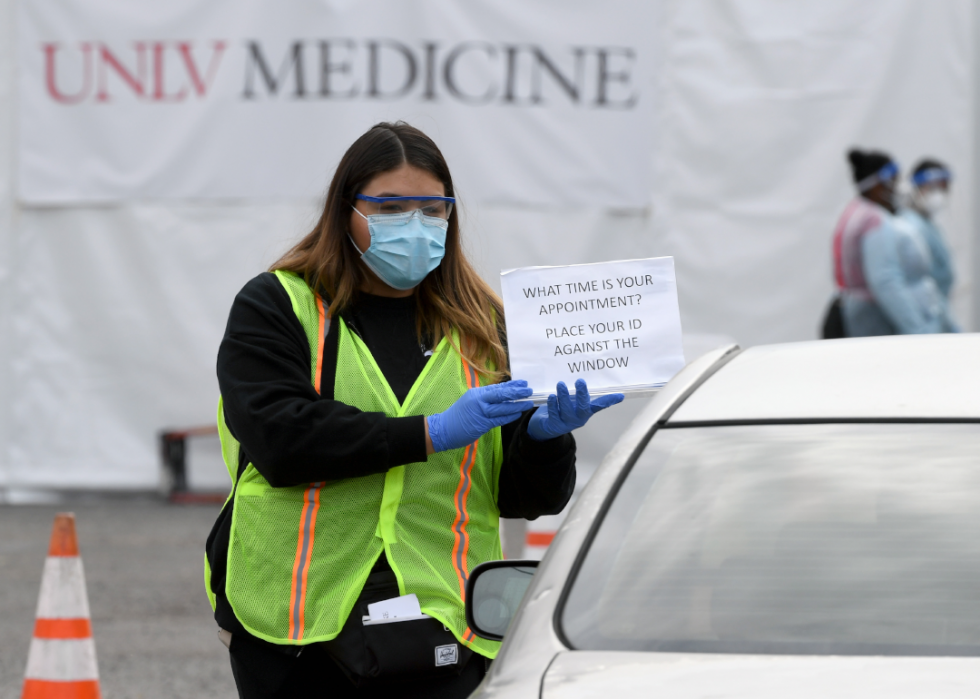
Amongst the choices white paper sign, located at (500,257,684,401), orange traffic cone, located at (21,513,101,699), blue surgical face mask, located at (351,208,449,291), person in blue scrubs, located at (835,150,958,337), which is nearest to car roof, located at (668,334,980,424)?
white paper sign, located at (500,257,684,401)

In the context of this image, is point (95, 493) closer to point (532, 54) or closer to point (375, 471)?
point (532, 54)

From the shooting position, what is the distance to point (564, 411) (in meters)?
2.38

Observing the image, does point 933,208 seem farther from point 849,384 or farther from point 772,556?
point 772,556

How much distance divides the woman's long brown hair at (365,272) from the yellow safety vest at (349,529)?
65mm

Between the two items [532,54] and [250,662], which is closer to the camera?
[250,662]

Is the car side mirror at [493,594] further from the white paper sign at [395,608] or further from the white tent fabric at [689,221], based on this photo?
the white tent fabric at [689,221]

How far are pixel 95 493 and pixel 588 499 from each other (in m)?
7.64

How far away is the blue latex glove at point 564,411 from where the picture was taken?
234cm

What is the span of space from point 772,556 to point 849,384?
1.18 feet

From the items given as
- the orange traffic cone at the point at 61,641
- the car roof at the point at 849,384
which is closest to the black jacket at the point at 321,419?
the car roof at the point at 849,384

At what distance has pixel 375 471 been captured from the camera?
2.33 metres

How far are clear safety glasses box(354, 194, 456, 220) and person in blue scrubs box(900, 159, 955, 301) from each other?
6193 millimetres

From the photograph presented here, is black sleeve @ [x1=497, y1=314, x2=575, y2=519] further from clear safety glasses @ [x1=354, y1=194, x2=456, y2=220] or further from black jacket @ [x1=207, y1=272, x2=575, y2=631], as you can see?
clear safety glasses @ [x1=354, y1=194, x2=456, y2=220]

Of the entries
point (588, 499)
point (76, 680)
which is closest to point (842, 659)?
point (588, 499)
